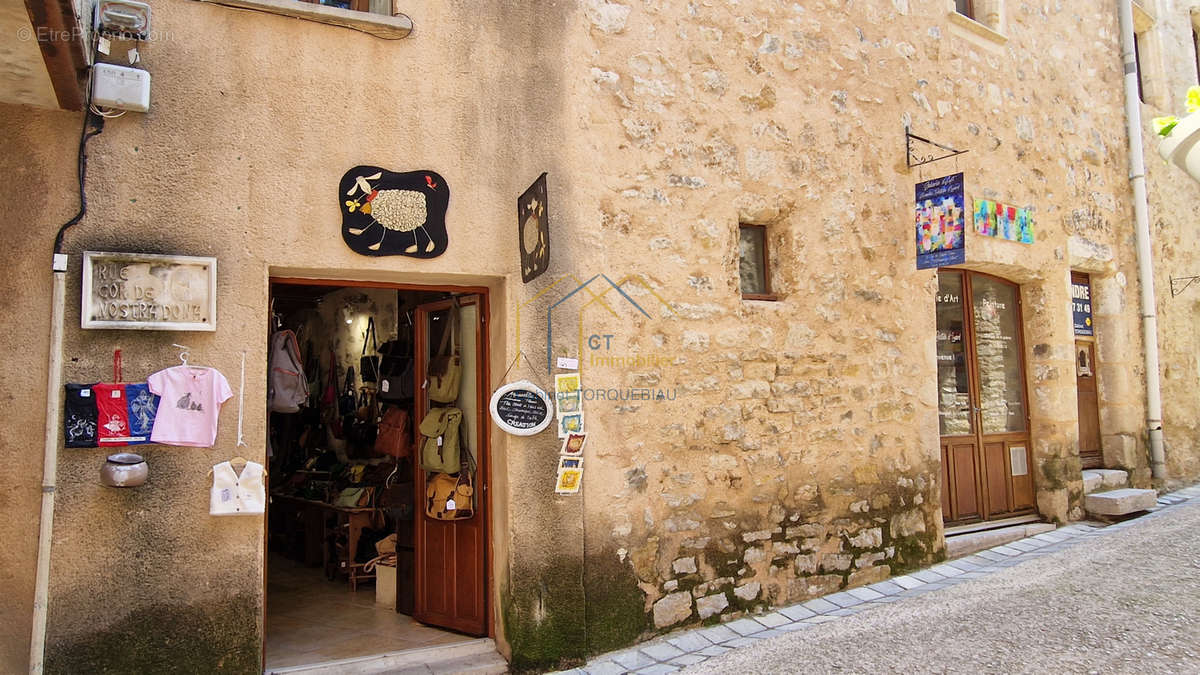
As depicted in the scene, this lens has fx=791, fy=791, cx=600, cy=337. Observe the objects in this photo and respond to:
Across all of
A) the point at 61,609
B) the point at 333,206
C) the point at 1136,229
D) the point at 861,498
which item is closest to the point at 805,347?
the point at 861,498

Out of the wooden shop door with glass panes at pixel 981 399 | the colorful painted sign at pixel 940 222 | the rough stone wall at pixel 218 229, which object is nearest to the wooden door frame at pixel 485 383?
the rough stone wall at pixel 218 229

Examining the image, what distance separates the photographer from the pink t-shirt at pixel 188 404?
3451mm

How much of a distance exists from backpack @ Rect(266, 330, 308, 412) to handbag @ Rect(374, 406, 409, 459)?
2.72 ft

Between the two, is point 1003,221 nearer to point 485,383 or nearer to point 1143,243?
point 1143,243

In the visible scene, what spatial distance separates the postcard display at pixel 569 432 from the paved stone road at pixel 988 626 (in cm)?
98

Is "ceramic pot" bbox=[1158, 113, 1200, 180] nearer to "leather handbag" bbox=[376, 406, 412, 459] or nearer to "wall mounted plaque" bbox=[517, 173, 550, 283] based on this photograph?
"wall mounted plaque" bbox=[517, 173, 550, 283]

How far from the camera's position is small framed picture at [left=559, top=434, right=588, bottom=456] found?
433 cm

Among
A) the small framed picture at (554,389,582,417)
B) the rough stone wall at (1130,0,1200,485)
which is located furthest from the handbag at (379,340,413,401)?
the rough stone wall at (1130,0,1200,485)

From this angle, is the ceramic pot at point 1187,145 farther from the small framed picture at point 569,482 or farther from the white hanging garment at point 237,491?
the white hanging garment at point 237,491

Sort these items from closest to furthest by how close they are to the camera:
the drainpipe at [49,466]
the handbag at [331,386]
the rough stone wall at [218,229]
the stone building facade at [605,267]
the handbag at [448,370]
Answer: the drainpipe at [49,466], the rough stone wall at [218,229], the stone building facade at [605,267], the handbag at [448,370], the handbag at [331,386]

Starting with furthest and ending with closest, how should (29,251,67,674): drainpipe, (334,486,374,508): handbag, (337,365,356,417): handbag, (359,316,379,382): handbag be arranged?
(337,365,356,417): handbag → (359,316,379,382): handbag → (334,486,374,508): handbag → (29,251,67,674): drainpipe

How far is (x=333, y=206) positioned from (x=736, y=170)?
8.37ft

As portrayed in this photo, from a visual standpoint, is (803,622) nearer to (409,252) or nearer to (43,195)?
(409,252)

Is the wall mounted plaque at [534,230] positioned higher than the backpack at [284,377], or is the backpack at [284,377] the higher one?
the wall mounted plaque at [534,230]
